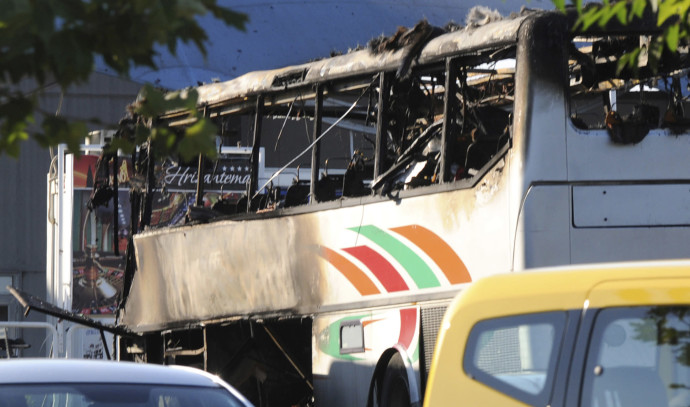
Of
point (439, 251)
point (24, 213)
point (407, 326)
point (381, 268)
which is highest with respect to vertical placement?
point (24, 213)

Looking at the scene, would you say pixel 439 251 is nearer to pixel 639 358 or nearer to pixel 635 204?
pixel 635 204

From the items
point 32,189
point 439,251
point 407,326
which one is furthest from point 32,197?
point 439,251

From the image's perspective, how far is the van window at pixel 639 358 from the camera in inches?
209

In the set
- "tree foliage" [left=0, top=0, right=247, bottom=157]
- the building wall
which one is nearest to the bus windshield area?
"tree foliage" [left=0, top=0, right=247, bottom=157]

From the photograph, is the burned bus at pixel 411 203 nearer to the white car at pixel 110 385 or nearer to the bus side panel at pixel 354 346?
the bus side panel at pixel 354 346

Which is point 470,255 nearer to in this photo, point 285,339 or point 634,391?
point 285,339

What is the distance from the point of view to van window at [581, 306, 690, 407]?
5305 mm

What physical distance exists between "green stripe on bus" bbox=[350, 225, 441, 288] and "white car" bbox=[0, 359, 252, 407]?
4106 mm

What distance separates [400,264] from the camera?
11070 millimetres

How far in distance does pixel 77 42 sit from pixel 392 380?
7.94 m

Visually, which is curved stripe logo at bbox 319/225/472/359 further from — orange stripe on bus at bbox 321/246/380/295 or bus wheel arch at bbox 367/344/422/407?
bus wheel arch at bbox 367/344/422/407

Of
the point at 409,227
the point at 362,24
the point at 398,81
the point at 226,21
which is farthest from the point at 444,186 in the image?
the point at 362,24

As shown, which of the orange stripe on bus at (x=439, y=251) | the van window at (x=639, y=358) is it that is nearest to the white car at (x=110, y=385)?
the van window at (x=639, y=358)

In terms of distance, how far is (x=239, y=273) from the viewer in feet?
44.0
